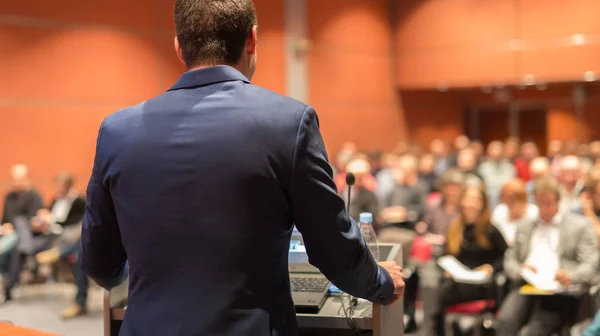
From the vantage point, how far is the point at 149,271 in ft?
4.15

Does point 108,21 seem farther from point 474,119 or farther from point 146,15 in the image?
point 474,119

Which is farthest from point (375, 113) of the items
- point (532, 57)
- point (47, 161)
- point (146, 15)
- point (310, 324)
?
point (310, 324)

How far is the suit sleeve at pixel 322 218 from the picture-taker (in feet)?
4.06

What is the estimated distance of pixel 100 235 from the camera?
1378 mm

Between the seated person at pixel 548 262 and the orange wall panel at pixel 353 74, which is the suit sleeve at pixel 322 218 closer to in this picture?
the seated person at pixel 548 262

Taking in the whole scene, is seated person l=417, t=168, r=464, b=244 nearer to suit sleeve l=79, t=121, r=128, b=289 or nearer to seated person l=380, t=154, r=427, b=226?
seated person l=380, t=154, r=427, b=226

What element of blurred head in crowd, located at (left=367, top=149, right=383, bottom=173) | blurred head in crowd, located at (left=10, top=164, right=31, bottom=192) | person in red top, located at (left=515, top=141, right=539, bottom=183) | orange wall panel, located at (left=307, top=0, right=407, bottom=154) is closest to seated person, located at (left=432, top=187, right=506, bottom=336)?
blurred head in crowd, located at (left=10, top=164, right=31, bottom=192)

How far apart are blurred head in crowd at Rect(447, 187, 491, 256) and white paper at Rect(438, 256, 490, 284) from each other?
11 cm

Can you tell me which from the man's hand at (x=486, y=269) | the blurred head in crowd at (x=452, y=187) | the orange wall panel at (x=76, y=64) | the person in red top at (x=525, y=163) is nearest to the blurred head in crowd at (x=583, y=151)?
the person in red top at (x=525, y=163)

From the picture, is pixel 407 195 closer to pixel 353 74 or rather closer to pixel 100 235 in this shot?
pixel 353 74

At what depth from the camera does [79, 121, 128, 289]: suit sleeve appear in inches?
52.7

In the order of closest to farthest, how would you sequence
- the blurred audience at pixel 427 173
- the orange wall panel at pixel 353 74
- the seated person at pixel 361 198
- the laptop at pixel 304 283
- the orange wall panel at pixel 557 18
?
the laptop at pixel 304 283
the seated person at pixel 361 198
the blurred audience at pixel 427 173
the orange wall panel at pixel 557 18
the orange wall panel at pixel 353 74

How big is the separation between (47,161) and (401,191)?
429 cm

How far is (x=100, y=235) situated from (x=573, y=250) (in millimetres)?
3677
